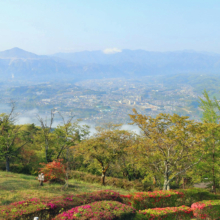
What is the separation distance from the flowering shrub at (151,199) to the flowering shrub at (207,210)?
142 cm

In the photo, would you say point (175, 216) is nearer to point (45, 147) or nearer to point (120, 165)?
point (120, 165)

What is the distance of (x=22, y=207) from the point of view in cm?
785

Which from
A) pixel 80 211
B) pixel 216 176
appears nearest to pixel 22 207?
pixel 80 211

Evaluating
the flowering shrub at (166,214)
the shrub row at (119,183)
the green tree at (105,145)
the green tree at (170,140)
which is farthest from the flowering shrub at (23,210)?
the shrub row at (119,183)

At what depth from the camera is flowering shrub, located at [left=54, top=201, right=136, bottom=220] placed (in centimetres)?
723

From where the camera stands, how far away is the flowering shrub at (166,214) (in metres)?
9.28

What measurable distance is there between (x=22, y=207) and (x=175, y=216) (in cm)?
786

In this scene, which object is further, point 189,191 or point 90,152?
point 90,152

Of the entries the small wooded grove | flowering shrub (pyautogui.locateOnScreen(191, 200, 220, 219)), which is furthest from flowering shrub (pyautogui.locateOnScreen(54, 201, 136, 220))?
the small wooded grove

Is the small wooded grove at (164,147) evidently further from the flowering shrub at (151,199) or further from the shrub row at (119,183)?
the flowering shrub at (151,199)

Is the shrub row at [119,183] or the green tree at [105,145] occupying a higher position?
the green tree at [105,145]

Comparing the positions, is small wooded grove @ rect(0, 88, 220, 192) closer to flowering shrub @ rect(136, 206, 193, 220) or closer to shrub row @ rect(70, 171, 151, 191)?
shrub row @ rect(70, 171, 151, 191)

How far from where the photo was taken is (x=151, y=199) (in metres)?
11.3

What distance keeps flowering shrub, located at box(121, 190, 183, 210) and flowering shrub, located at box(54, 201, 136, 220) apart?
277cm
